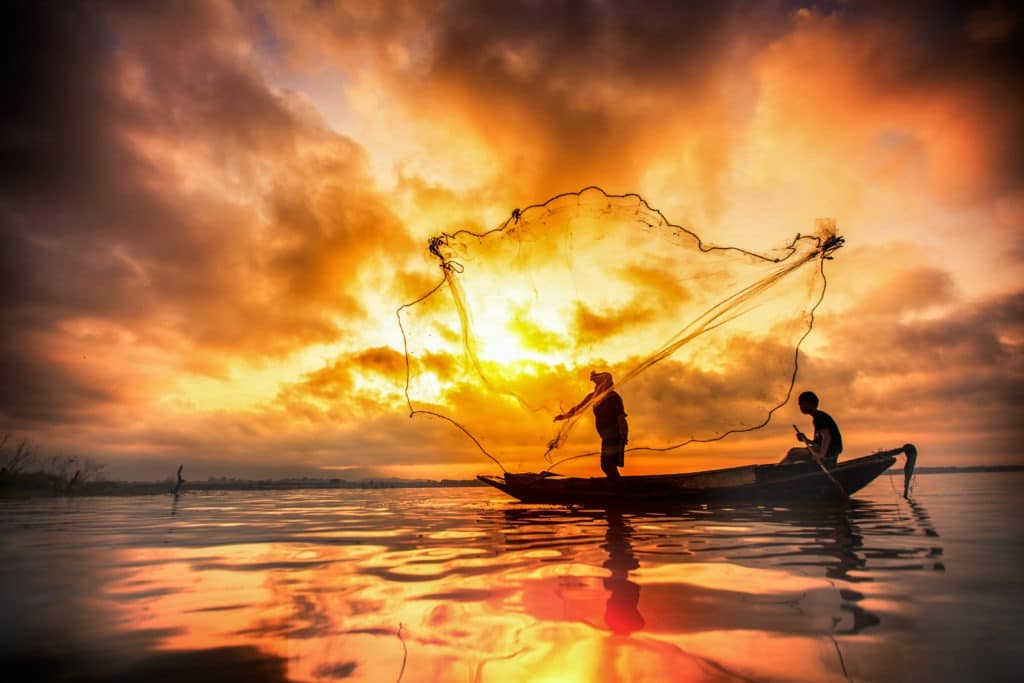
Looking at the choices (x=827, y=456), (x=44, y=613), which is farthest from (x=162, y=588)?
(x=827, y=456)

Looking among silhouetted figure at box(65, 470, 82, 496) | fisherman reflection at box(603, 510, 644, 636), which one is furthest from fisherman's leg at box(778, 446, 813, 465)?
silhouetted figure at box(65, 470, 82, 496)

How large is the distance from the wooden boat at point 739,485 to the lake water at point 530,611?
5.61m

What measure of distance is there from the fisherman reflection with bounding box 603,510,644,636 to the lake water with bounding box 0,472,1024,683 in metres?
0.03

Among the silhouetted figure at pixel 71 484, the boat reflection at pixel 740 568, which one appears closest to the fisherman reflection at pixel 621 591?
the boat reflection at pixel 740 568

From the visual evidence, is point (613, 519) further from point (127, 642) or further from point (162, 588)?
point (127, 642)

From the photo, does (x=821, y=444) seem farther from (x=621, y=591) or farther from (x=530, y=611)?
(x=530, y=611)

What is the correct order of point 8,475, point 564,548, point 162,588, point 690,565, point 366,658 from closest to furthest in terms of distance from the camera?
point 366,658, point 162,588, point 690,565, point 564,548, point 8,475

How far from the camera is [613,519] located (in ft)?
40.8

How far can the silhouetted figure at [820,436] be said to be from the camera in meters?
13.9

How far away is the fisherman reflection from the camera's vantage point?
3691mm

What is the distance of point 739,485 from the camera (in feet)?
47.2

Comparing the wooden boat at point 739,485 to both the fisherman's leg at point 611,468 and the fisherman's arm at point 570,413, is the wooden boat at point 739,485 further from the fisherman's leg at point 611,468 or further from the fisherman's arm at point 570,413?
the fisherman's arm at point 570,413

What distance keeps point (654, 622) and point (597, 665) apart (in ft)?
3.13

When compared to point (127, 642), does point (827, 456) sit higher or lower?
higher
